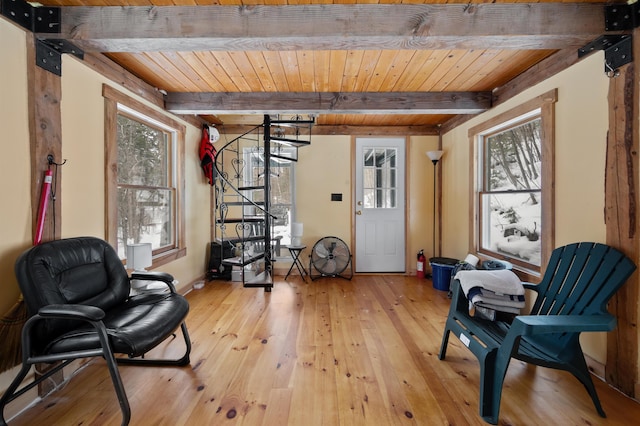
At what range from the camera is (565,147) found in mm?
2168

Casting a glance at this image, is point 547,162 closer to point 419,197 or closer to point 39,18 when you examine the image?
point 419,197

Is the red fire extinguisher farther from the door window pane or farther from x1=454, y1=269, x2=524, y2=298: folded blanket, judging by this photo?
x1=454, y1=269, x2=524, y2=298: folded blanket

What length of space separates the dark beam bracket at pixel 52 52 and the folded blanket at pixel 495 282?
10.0 ft

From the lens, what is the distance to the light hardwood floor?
1.55 m

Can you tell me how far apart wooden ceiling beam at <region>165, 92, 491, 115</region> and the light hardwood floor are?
7.33 ft

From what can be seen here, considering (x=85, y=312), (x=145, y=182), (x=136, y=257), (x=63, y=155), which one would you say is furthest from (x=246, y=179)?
(x=85, y=312)

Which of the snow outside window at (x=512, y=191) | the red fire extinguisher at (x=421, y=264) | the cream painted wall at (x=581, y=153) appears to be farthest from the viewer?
the red fire extinguisher at (x=421, y=264)

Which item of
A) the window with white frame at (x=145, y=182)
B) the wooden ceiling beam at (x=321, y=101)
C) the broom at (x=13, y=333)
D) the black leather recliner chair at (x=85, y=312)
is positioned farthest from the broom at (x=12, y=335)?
the wooden ceiling beam at (x=321, y=101)

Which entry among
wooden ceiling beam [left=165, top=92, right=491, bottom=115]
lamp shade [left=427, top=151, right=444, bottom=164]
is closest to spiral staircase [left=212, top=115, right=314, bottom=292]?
wooden ceiling beam [left=165, top=92, right=491, bottom=115]

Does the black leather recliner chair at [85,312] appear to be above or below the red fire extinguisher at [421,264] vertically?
above

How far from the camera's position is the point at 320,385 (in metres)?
1.81

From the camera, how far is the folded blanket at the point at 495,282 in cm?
195

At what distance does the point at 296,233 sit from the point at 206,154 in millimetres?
1683

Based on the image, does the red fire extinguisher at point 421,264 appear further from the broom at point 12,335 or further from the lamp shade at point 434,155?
the broom at point 12,335
